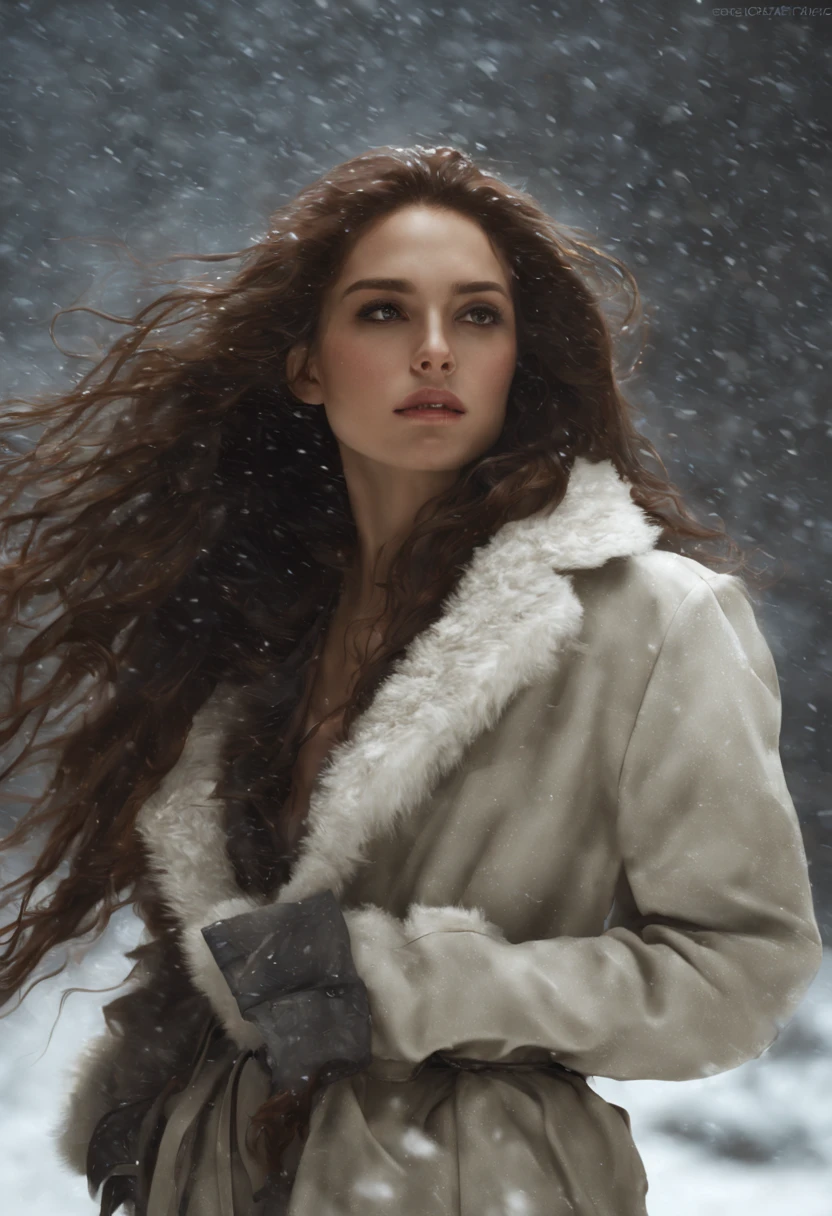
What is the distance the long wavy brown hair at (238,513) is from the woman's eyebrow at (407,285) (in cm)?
5

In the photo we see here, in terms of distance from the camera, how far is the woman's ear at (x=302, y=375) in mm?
1174

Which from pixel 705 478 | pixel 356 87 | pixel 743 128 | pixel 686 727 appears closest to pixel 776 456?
pixel 705 478

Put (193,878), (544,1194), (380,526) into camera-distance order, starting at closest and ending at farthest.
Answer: (544,1194) < (193,878) < (380,526)

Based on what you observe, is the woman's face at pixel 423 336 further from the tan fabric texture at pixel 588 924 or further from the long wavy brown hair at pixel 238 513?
the tan fabric texture at pixel 588 924

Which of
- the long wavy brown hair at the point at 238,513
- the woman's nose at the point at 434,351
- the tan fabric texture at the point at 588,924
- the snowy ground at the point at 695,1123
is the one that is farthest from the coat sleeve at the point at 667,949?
the snowy ground at the point at 695,1123

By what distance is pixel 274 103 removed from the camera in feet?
7.32

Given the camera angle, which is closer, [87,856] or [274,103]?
[87,856]

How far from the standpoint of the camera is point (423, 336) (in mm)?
1048

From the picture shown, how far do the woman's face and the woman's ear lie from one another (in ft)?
0.24

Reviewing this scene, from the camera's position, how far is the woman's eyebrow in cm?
106

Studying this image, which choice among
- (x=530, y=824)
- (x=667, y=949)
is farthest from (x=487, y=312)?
(x=667, y=949)

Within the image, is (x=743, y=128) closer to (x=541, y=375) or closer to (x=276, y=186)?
(x=276, y=186)

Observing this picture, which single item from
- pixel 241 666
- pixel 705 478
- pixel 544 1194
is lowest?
pixel 705 478

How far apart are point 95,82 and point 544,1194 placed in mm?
1923
